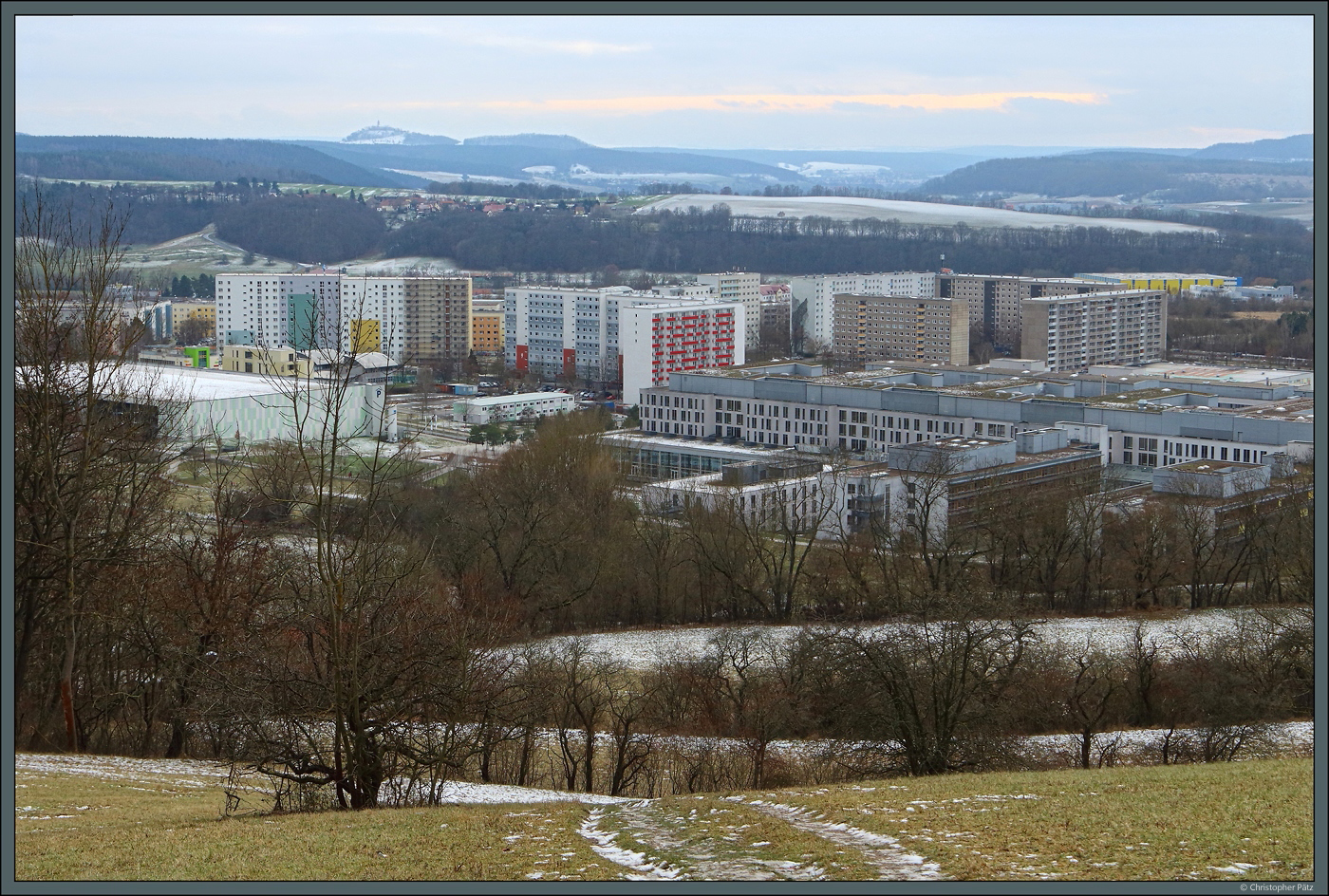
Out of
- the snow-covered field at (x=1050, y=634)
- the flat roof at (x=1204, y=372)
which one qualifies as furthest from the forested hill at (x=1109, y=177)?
the snow-covered field at (x=1050, y=634)

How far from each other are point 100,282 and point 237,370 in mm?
35426

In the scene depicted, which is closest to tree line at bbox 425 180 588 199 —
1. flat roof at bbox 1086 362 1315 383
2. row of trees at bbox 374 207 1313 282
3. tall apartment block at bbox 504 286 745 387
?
row of trees at bbox 374 207 1313 282

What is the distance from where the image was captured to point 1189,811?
18.1 ft

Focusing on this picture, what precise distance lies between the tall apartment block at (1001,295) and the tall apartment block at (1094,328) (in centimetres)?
617

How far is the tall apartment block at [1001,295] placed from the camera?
57.5 meters

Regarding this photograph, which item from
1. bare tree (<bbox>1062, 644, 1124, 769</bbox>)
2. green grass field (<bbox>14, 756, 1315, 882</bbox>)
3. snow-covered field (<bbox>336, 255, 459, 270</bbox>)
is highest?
snow-covered field (<bbox>336, 255, 459, 270</bbox>)

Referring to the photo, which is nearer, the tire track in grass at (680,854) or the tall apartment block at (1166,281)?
the tire track in grass at (680,854)

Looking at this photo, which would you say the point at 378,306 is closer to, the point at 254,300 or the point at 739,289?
the point at 254,300

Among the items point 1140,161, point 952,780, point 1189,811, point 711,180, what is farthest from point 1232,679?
point 711,180

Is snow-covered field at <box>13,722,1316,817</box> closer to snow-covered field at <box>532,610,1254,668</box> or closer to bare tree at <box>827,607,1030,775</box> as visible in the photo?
bare tree at <box>827,607,1030,775</box>

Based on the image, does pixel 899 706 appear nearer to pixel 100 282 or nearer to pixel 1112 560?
pixel 100 282

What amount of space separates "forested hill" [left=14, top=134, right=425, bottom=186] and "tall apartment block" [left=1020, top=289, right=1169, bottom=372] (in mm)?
39078

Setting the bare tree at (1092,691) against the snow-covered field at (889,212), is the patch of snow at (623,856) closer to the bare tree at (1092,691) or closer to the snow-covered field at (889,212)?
the bare tree at (1092,691)

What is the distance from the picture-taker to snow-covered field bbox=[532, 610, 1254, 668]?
15.8 meters
